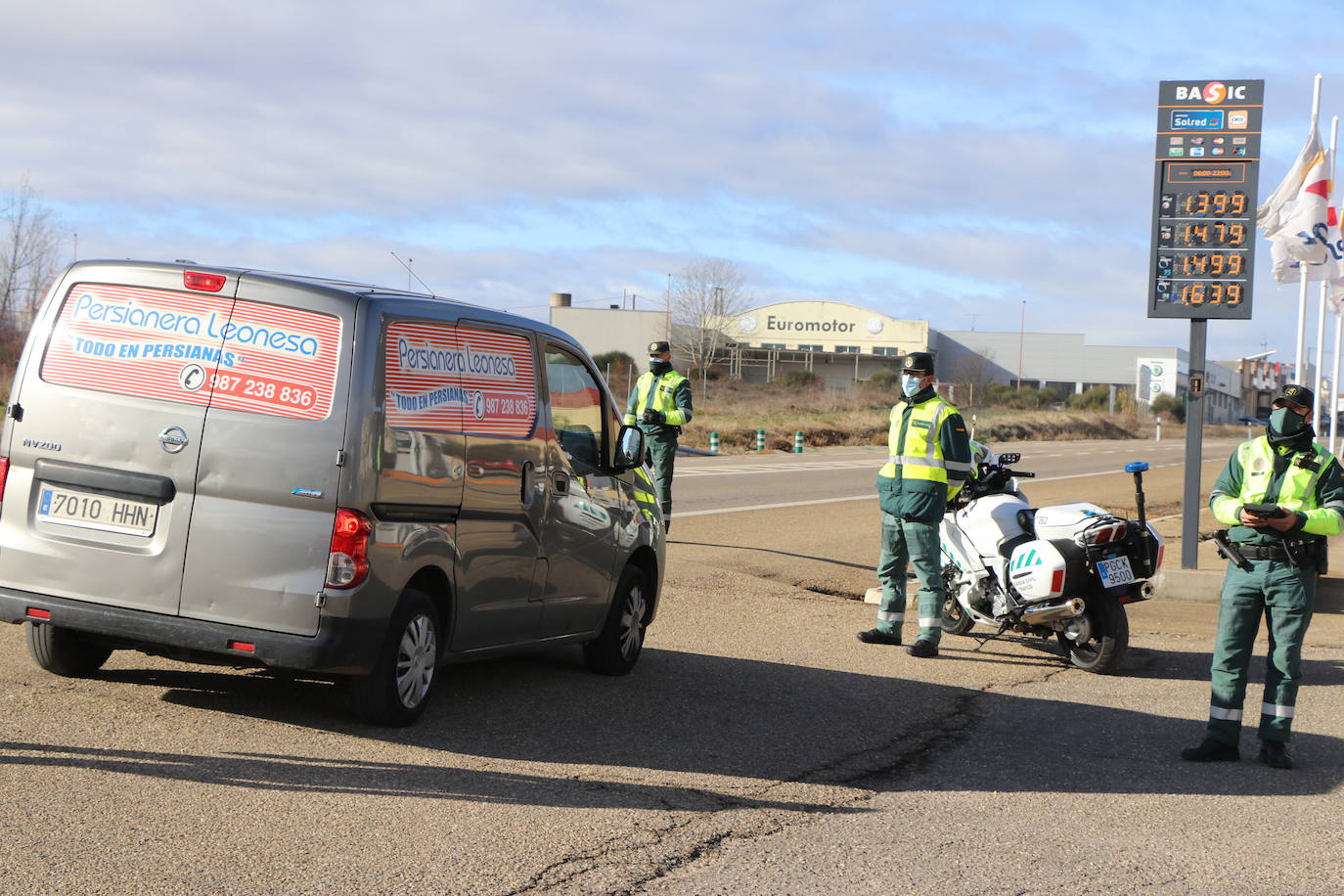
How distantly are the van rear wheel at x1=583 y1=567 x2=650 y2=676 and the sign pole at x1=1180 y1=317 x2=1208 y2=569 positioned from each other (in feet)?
24.2

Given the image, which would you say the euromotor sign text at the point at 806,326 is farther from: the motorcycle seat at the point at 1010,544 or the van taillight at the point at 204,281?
the van taillight at the point at 204,281

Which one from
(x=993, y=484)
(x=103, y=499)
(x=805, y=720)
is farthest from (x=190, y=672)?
(x=993, y=484)

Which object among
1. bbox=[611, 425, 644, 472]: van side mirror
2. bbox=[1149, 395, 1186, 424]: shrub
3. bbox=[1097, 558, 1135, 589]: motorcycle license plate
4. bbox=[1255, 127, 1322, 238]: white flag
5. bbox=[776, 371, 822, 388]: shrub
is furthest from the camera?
bbox=[1149, 395, 1186, 424]: shrub

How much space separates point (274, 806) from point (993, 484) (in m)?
6.39

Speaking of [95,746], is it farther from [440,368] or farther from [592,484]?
[592,484]

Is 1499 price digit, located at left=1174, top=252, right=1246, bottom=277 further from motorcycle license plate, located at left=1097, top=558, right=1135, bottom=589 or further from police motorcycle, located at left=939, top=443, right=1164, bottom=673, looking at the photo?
motorcycle license plate, located at left=1097, top=558, right=1135, bottom=589

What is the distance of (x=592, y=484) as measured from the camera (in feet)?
26.9

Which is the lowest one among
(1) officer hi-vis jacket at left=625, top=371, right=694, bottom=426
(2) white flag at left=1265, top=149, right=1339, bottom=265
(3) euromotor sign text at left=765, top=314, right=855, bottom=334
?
(1) officer hi-vis jacket at left=625, top=371, right=694, bottom=426

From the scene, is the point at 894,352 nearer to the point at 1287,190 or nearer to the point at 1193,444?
the point at 1287,190

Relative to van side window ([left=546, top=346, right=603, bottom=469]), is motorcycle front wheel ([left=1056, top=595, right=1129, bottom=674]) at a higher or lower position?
lower

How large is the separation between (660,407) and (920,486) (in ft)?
16.3

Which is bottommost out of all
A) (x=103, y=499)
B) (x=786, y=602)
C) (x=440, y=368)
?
(x=786, y=602)

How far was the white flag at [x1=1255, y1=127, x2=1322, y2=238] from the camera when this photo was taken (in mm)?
20766

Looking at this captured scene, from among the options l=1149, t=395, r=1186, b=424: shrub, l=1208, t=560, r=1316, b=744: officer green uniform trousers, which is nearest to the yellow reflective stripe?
l=1208, t=560, r=1316, b=744: officer green uniform trousers
